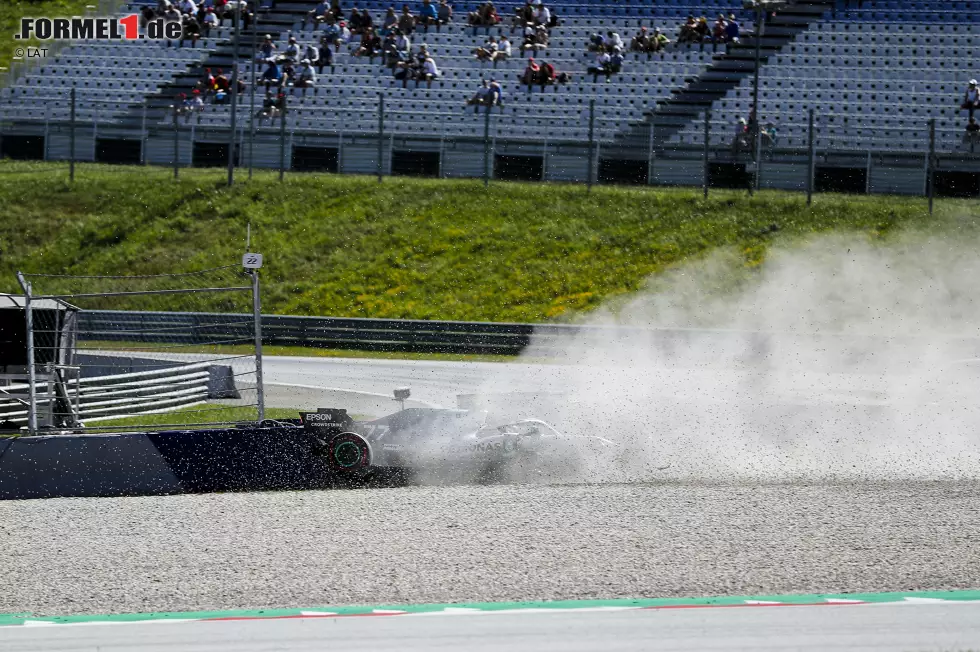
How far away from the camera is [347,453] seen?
994 cm

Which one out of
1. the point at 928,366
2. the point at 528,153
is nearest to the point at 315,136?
the point at 528,153

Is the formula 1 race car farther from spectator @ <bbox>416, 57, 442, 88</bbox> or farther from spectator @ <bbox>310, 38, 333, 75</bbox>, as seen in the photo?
spectator @ <bbox>310, 38, 333, 75</bbox>

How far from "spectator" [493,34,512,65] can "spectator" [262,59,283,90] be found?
5.26 m

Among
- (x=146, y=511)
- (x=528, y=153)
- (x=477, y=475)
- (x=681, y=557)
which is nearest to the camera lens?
(x=681, y=557)

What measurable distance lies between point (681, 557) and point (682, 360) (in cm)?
830

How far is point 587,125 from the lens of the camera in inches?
1006

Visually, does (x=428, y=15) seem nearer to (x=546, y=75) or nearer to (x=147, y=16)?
(x=546, y=75)

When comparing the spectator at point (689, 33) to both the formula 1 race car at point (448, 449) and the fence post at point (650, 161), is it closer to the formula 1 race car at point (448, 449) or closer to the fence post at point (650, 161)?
the fence post at point (650, 161)

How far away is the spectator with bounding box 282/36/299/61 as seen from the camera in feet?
95.8

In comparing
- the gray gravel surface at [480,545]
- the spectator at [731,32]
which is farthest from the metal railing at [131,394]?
the spectator at [731,32]

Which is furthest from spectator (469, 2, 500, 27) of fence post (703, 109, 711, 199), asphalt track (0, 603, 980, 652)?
asphalt track (0, 603, 980, 652)

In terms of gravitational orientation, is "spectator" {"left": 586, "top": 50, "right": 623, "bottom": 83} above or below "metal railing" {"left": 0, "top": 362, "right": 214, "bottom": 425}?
above

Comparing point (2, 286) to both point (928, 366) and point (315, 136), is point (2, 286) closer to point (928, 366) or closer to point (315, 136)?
point (315, 136)

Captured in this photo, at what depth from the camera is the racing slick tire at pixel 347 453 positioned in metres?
9.90
